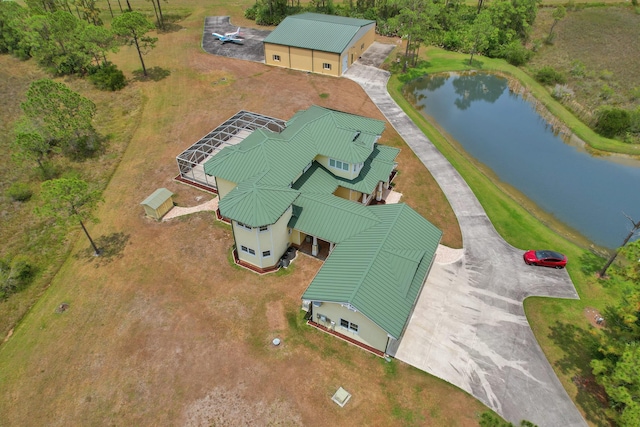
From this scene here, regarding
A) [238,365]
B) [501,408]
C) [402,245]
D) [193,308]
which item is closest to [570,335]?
[501,408]

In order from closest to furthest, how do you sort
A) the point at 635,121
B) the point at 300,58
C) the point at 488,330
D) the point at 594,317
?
the point at 488,330, the point at 594,317, the point at 635,121, the point at 300,58

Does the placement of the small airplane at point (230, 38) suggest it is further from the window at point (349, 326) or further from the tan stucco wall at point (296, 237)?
the window at point (349, 326)

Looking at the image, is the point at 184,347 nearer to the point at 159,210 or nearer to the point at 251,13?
the point at 159,210

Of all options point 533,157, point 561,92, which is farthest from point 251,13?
point 533,157

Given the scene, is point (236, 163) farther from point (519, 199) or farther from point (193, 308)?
point (519, 199)

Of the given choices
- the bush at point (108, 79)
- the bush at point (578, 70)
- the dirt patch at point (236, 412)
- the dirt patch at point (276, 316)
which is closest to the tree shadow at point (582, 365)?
the dirt patch at point (236, 412)

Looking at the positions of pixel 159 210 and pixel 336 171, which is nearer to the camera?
pixel 336 171

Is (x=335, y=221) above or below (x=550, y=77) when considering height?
above
